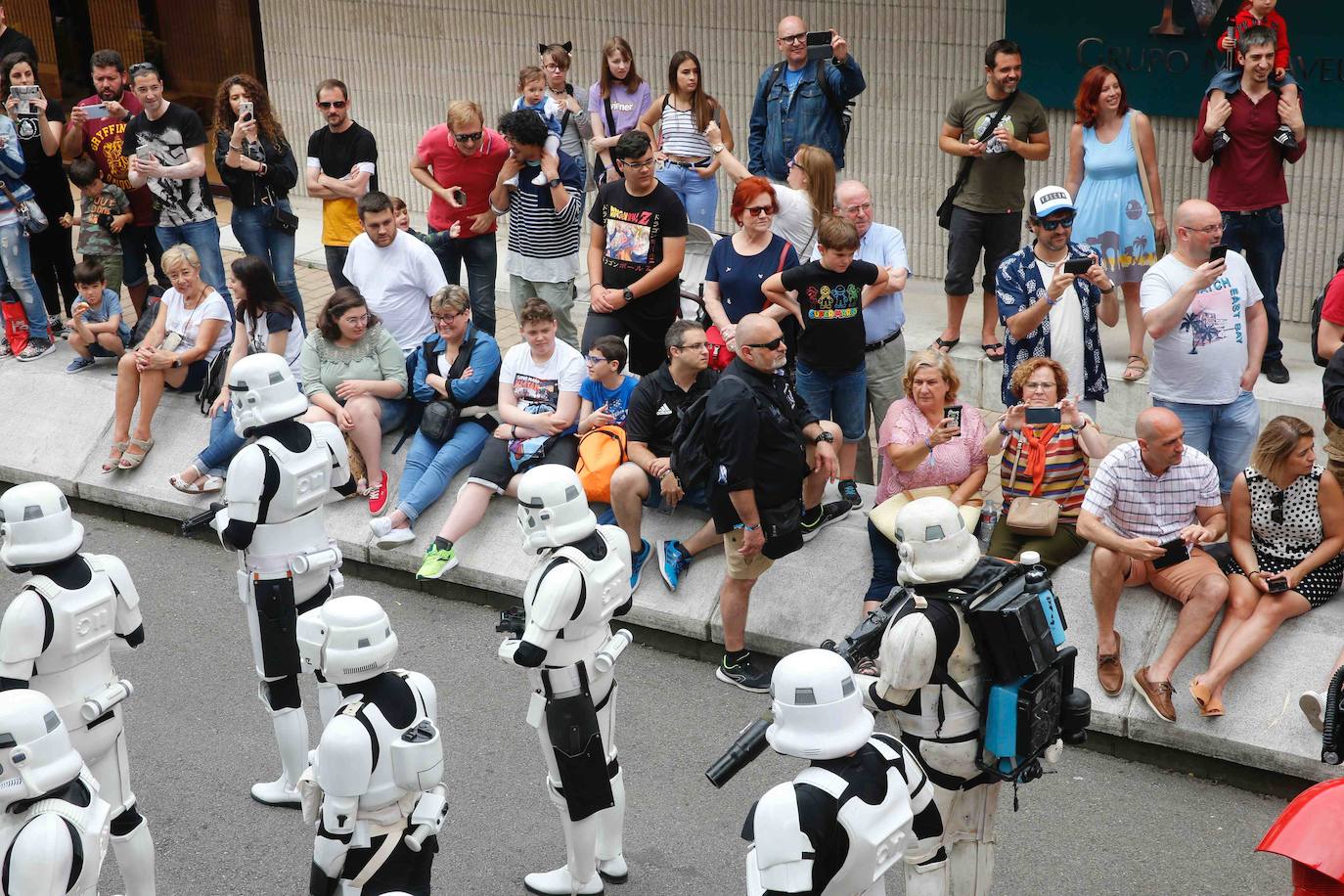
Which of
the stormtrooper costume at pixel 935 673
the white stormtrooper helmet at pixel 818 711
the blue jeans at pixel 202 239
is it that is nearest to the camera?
the white stormtrooper helmet at pixel 818 711

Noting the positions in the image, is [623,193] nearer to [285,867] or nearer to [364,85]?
[285,867]

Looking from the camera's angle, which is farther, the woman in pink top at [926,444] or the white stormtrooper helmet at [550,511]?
the woman in pink top at [926,444]

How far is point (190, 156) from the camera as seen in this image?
1030 cm

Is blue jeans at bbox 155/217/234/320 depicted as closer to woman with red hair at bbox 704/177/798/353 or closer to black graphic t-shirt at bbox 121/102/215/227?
black graphic t-shirt at bbox 121/102/215/227

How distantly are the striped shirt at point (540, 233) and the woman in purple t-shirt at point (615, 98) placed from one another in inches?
51.1

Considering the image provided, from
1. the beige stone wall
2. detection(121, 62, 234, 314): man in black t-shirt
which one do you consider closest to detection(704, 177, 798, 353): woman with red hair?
the beige stone wall

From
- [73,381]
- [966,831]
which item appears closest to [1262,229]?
[966,831]

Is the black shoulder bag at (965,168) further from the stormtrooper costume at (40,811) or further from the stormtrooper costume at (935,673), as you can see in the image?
the stormtrooper costume at (40,811)

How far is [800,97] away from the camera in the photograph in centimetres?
970

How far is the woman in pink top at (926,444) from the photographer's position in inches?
282

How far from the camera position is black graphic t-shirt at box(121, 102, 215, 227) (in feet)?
33.5

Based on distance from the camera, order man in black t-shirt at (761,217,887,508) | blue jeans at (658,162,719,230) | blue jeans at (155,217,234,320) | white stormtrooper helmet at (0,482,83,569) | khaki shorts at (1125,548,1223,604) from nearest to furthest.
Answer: white stormtrooper helmet at (0,482,83,569), khaki shorts at (1125,548,1223,604), man in black t-shirt at (761,217,887,508), blue jeans at (658,162,719,230), blue jeans at (155,217,234,320)

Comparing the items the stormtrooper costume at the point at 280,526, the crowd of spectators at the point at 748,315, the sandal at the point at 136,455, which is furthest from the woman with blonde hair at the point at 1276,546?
the sandal at the point at 136,455

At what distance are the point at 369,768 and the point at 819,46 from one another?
246 inches
